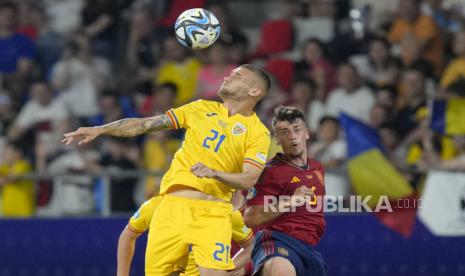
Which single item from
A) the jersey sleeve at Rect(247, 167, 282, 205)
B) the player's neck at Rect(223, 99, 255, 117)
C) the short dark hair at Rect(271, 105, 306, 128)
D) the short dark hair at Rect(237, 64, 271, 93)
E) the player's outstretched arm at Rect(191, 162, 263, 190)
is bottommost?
the jersey sleeve at Rect(247, 167, 282, 205)

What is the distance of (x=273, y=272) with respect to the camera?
359 inches

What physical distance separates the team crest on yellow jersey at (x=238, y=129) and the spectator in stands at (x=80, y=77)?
5902 millimetres

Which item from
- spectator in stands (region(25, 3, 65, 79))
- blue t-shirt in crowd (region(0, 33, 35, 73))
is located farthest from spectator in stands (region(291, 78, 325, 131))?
blue t-shirt in crowd (region(0, 33, 35, 73))

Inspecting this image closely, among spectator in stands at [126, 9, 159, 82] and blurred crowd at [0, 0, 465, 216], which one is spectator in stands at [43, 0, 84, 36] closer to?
blurred crowd at [0, 0, 465, 216]

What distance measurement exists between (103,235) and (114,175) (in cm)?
81

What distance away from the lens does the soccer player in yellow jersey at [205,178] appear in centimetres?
895

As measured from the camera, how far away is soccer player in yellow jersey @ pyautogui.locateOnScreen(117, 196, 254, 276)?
369 inches

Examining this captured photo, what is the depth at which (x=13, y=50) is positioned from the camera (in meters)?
15.5

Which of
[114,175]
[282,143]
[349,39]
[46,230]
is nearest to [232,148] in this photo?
[282,143]

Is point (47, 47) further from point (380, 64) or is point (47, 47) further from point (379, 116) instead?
point (379, 116)

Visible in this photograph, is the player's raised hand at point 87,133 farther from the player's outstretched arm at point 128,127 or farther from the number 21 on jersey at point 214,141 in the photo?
the number 21 on jersey at point 214,141

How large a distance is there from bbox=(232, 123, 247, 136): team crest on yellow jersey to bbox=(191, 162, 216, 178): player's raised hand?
69 cm

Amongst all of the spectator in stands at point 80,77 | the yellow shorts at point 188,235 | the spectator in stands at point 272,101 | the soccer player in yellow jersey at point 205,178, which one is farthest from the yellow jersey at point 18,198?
the yellow shorts at point 188,235

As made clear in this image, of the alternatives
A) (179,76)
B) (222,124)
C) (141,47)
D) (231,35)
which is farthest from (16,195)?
(222,124)
